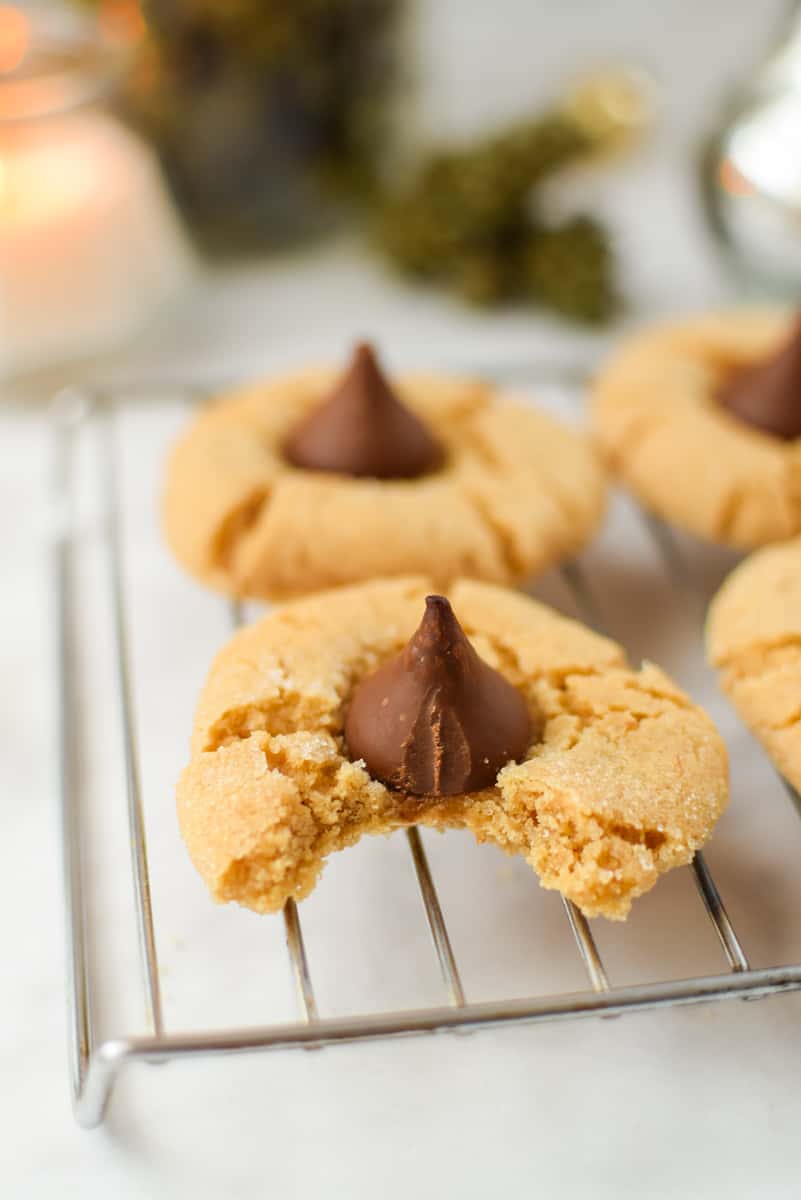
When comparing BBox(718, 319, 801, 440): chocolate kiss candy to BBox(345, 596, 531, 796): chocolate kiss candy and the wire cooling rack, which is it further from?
BBox(345, 596, 531, 796): chocolate kiss candy

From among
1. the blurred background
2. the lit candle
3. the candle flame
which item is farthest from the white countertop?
the candle flame

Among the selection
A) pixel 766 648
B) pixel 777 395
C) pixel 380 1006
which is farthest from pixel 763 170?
pixel 380 1006

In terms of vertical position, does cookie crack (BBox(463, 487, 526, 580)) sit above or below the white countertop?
above

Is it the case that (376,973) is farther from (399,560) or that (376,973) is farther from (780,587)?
(780,587)

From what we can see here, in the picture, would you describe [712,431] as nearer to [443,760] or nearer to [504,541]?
[504,541]

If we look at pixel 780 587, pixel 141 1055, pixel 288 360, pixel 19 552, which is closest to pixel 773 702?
pixel 780 587
